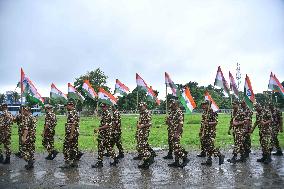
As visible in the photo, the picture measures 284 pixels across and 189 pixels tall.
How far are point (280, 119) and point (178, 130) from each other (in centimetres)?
528

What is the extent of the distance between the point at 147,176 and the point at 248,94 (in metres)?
4.65

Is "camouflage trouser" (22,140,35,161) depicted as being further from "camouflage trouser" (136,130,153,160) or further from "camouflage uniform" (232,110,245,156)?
"camouflage uniform" (232,110,245,156)

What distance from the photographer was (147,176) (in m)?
9.28

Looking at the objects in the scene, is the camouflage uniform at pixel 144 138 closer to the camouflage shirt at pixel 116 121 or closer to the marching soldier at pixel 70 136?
the marching soldier at pixel 70 136

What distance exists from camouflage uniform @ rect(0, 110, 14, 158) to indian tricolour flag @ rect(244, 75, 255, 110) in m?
8.26

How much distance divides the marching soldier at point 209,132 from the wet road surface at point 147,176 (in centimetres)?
40

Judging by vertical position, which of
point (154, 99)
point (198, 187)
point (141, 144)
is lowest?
point (198, 187)

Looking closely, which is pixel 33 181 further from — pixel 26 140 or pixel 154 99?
pixel 154 99

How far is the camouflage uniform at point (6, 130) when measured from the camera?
37.8 ft

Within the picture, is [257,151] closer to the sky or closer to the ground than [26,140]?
closer to the ground

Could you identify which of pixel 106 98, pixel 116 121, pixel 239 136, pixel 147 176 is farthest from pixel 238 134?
pixel 106 98

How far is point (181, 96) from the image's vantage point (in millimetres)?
11406

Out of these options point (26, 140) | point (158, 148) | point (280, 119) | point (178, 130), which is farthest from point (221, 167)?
point (26, 140)

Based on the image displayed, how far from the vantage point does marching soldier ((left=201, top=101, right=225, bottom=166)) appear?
10430mm
